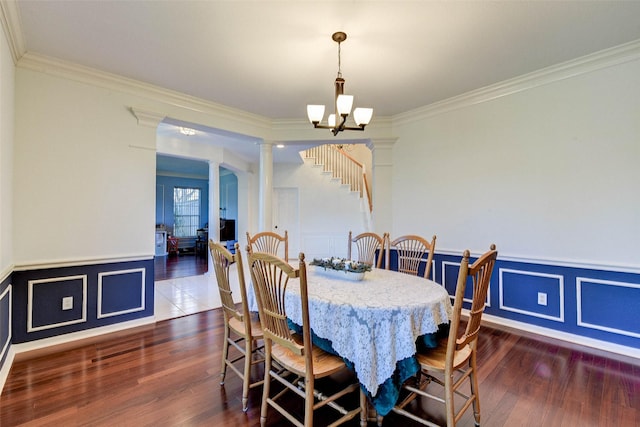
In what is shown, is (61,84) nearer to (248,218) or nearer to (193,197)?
(248,218)

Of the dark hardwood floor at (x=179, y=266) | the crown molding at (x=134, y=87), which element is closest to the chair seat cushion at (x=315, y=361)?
the crown molding at (x=134, y=87)

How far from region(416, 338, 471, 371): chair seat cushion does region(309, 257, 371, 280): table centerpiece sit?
A: 62cm

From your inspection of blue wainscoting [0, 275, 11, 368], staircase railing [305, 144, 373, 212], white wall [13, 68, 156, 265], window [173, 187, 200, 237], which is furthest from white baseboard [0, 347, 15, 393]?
window [173, 187, 200, 237]

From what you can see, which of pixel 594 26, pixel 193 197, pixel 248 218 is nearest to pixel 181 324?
pixel 248 218

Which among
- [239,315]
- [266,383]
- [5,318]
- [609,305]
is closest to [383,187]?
[609,305]

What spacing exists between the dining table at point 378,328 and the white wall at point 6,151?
89.1 inches

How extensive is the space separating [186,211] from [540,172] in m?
10.0

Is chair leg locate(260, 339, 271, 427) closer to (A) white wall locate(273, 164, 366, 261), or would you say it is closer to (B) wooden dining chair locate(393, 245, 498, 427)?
(B) wooden dining chair locate(393, 245, 498, 427)

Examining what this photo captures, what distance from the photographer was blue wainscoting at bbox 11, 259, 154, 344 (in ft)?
8.39

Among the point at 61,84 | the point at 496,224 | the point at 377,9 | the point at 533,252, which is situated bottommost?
the point at 533,252

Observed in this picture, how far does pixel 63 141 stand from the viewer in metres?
2.76

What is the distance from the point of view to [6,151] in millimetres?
2238

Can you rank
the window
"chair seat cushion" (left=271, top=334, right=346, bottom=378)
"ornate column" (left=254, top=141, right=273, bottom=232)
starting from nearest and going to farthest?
"chair seat cushion" (left=271, top=334, right=346, bottom=378) < "ornate column" (left=254, top=141, right=273, bottom=232) < the window

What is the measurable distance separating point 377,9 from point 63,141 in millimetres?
3047
